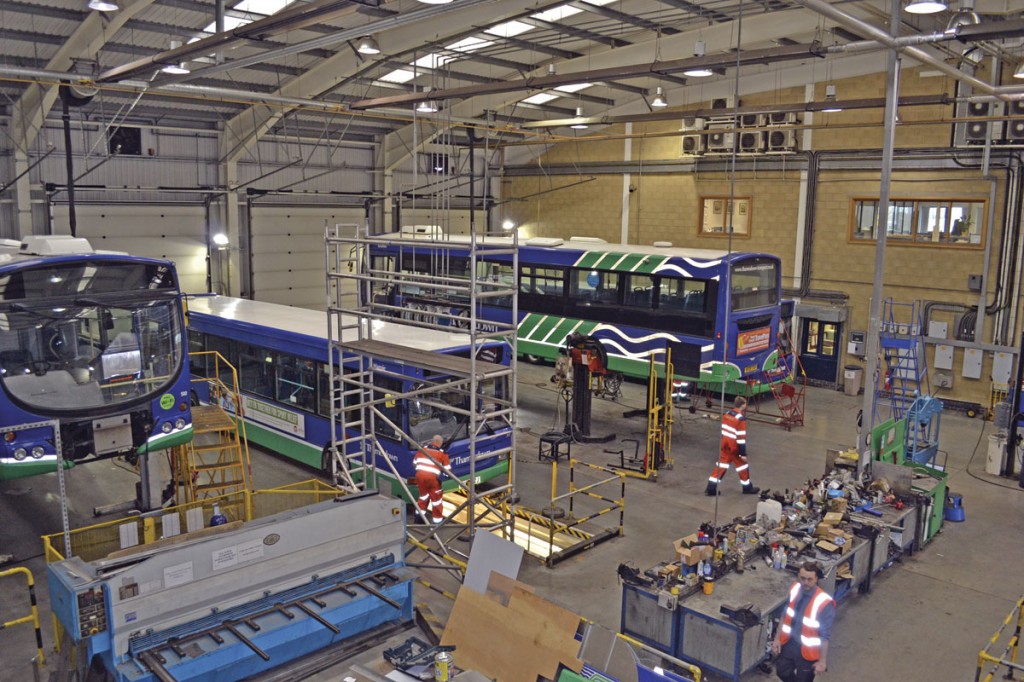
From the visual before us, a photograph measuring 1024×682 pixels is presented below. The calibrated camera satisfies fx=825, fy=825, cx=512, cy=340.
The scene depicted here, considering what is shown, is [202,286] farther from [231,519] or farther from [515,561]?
[515,561]

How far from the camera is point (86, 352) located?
34.3ft

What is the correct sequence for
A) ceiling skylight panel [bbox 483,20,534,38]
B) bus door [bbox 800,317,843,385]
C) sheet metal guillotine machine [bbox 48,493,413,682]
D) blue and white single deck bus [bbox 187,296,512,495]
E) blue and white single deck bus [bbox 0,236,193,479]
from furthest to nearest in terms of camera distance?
bus door [bbox 800,317,843,385], ceiling skylight panel [bbox 483,20,534,38], blue and white single deck bus [bbox 187,296,512,495], blue and white single deck bus [bbox 0,236,193,479], sheet metal guillotine machine [bbox 48,493,413,682]

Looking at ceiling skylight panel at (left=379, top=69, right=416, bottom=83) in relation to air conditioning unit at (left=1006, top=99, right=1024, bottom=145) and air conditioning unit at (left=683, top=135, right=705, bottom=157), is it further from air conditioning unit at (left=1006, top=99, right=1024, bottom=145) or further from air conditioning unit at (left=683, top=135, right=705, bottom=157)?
air conditioning unit at (left=1006, top=99, right=1024, bottom=145)

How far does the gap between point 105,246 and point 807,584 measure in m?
20.3

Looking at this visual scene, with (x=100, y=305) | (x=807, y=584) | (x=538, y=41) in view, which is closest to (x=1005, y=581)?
(x=807, y=584)

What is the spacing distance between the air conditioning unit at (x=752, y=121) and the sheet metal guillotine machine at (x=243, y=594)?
1828 cm

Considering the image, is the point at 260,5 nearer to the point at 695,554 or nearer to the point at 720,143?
the point at 720,143

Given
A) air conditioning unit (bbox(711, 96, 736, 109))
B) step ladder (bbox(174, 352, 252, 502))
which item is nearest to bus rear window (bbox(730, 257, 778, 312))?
air conditioning unit (bbox(711, 96, 736, 109))

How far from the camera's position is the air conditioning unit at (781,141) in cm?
2219

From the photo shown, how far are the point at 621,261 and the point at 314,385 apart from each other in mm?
8576

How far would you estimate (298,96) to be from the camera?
21250mm

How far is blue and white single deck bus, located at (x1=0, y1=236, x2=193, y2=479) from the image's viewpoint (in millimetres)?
9938

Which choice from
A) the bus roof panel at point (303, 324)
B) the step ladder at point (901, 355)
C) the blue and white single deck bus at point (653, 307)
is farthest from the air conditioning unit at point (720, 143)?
the bus roof panel at point (303, 324)

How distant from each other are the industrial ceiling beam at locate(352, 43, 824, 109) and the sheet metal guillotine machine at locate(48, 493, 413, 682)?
6.24m
